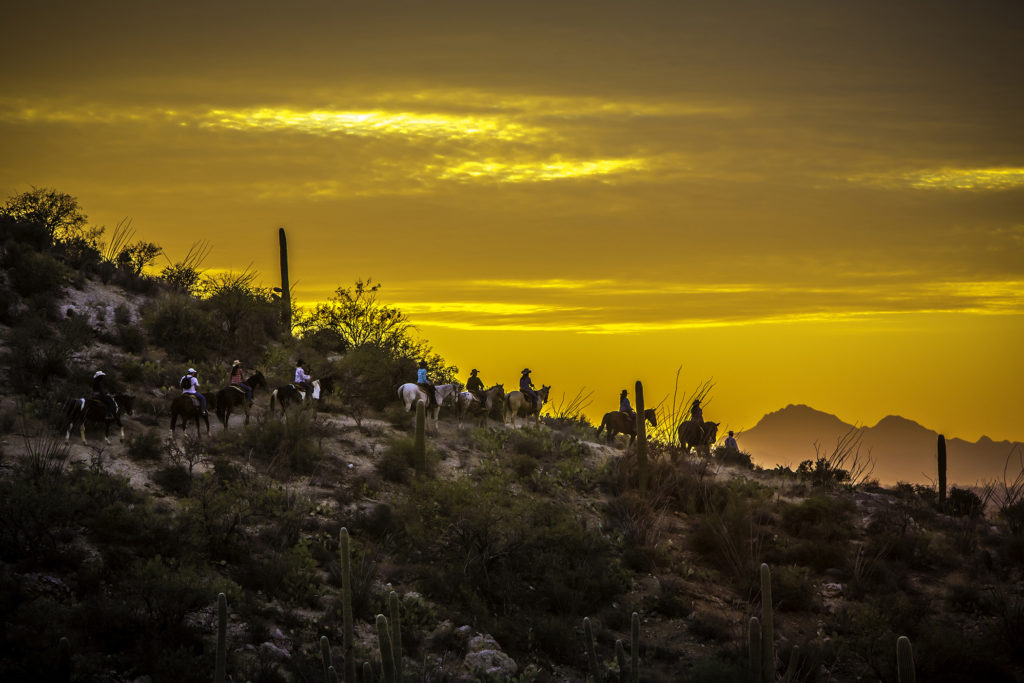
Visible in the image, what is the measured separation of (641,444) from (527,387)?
7.72m

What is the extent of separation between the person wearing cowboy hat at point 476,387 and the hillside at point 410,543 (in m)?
1.43

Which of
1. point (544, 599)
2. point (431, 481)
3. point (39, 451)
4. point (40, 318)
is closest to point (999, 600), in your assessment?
point (544, 599)

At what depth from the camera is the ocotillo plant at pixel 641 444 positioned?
33781 mm

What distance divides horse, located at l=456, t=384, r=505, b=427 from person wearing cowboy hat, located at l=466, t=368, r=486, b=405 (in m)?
0.12

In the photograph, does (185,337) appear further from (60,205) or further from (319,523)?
(319,523)

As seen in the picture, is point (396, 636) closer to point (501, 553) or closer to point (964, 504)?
point (501, 553)

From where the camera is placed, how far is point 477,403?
38.7m

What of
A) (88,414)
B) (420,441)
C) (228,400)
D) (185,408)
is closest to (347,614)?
(88,414)

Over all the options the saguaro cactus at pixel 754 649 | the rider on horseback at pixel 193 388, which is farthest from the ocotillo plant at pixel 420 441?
the saguaro cactus at pixel 754 649

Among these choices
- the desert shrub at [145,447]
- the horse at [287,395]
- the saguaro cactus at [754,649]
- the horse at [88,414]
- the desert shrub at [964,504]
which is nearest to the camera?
the saguaro cactus at [754,649]

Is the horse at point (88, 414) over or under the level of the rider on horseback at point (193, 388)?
under

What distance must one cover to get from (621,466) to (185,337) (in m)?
17.9

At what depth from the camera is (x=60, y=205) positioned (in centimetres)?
4641

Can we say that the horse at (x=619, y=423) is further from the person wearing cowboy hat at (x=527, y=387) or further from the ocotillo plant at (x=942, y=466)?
the ocotillo plant at (x=942, y=466)
